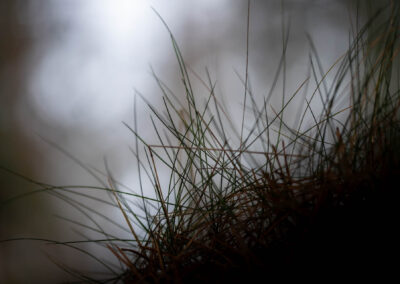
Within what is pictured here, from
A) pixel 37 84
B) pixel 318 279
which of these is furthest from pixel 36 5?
pixel 318 279

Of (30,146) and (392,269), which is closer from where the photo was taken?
(392,269)

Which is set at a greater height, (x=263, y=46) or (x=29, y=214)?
(x=263, y=46)

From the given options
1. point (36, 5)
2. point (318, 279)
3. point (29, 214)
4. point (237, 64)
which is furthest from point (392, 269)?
point (36, 5)

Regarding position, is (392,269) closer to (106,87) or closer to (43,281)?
(106,87)

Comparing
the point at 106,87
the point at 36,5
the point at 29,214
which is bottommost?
the point at 29,214

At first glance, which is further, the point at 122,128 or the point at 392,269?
the point at 122,128

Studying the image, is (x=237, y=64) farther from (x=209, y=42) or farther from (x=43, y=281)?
(x=43, y=281)
